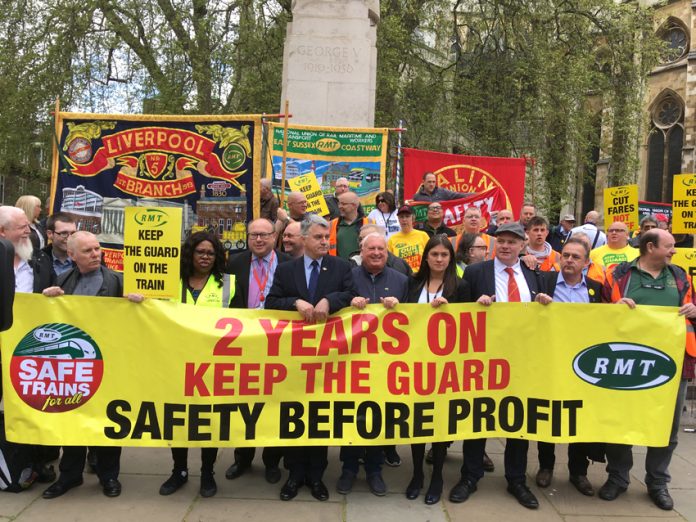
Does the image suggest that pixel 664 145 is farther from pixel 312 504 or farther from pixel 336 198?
pixel 312 504

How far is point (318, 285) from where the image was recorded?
15.3 ft

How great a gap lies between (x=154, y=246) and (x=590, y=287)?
310 cm

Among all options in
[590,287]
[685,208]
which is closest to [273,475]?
[590,287]

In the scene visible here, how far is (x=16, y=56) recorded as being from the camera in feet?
55.5

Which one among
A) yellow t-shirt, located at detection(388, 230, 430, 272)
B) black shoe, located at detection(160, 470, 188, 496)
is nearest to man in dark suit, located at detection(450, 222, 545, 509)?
black shoe, located at detection(160, 470, 188, 496)

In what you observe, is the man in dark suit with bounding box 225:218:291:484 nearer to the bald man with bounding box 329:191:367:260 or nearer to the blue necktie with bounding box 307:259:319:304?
the blue necktie with bounding box 307:259:319:304

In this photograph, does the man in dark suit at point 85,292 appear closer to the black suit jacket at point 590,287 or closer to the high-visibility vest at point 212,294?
the high-visibility vest at point 212,294

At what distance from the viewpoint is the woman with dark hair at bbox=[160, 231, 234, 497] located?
4625 mm

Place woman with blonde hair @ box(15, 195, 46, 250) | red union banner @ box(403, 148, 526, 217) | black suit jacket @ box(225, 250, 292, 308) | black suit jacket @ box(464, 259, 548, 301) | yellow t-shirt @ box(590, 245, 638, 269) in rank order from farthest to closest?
red union banner @ box(403, 148, 526, 217)
yellow t-shirt @ box(590, 245, 638, 269)
woman with blonde hair @ box(15, 195, 46, 250)
black suit jacket @ box(225, 250, 292, 308)
black suit jacket @ box(464, 259, 548, 301)

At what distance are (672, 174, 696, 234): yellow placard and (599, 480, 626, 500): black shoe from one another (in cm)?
359

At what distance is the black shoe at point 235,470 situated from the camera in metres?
4.84

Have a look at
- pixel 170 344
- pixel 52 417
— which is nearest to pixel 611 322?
pixel 170 344

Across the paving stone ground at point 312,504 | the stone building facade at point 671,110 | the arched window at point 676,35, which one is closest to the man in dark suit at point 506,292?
the paving stone ground at point 312,504

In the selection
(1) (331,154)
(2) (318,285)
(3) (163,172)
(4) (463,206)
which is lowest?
(2) (318,285)
